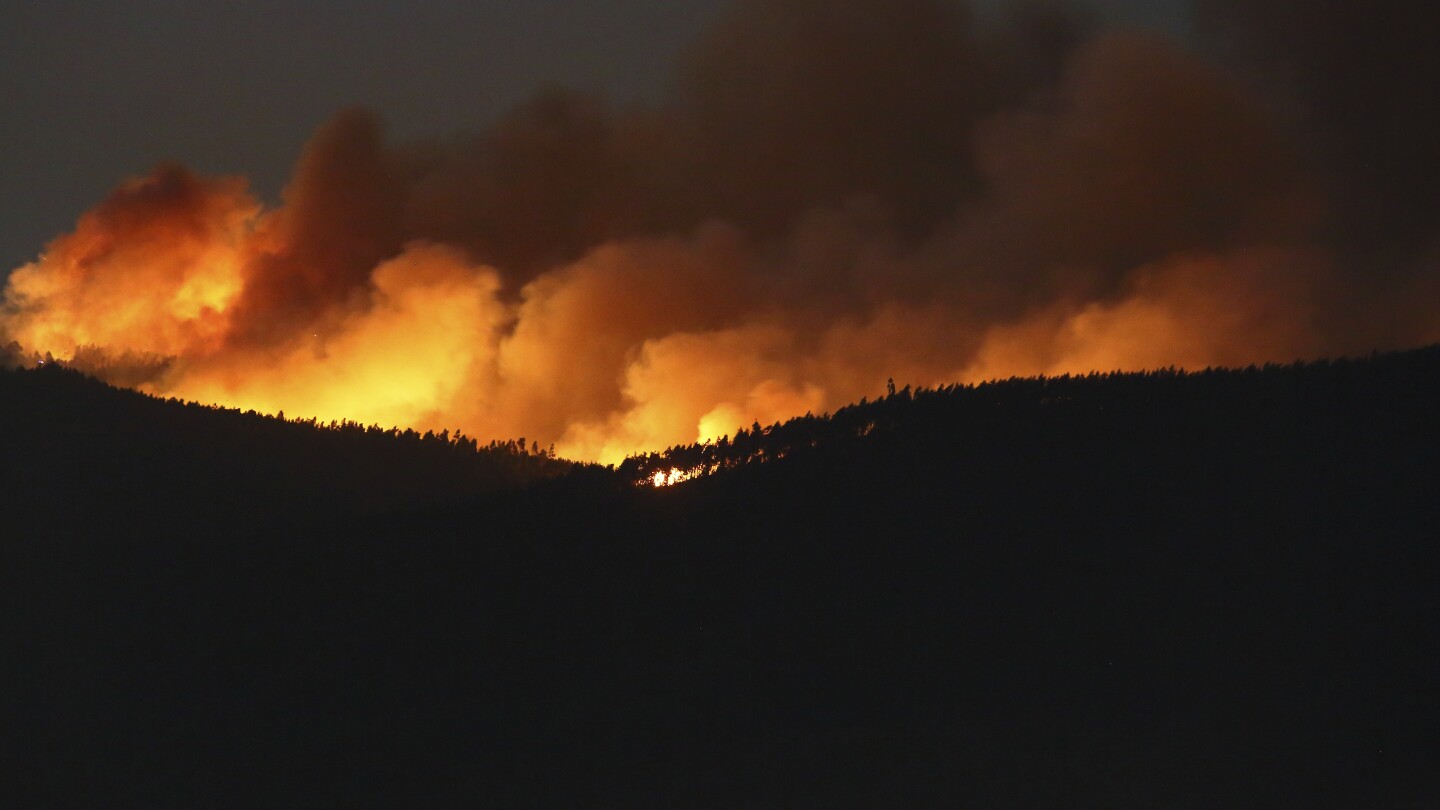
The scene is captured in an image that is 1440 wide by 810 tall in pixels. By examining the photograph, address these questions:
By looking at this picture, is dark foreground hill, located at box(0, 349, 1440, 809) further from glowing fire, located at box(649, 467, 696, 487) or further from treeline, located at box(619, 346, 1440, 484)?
glowing fire, located at box(649, 467, 696, 487)

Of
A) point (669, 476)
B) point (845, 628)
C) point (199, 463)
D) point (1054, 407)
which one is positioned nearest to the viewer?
point (845, 628)

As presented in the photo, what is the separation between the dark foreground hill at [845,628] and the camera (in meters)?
20.2

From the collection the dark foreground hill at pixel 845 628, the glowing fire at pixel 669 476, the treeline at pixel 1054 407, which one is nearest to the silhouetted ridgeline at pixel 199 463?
the dark foreground hill at pixel 845 628

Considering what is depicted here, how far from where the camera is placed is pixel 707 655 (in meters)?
24.5

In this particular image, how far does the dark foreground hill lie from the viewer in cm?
2017

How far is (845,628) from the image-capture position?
24.2 metres

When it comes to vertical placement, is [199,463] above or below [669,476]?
above

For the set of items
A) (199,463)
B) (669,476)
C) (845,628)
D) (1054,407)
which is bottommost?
(845,628)

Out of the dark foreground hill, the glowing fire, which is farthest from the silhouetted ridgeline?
the glowing fire

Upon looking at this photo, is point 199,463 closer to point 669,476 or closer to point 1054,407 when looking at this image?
point 669,476

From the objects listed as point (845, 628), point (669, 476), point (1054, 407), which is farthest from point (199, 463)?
point (1054, 407)

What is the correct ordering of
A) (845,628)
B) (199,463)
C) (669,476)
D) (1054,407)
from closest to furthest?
(845,628)
(1054,407)
(669,476)
(199,463)

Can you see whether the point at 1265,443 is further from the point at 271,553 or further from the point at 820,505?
the point at 271,553

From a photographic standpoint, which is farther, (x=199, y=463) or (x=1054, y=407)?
(x=199, y=463)
